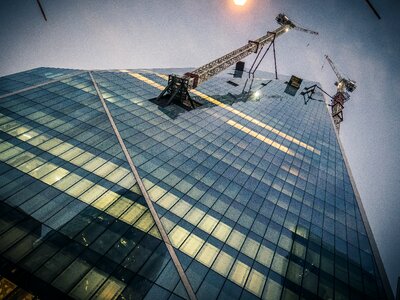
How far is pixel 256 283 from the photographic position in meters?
19.3

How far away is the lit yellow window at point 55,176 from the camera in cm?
2145

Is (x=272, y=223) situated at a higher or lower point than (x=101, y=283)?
lower

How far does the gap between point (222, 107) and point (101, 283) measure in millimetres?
37666

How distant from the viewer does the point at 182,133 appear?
114 ft

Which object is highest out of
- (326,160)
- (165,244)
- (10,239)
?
(10,239)

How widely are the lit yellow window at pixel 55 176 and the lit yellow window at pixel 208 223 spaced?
46.6 feet

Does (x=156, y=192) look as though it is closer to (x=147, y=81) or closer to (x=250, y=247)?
(x=250, y=247)

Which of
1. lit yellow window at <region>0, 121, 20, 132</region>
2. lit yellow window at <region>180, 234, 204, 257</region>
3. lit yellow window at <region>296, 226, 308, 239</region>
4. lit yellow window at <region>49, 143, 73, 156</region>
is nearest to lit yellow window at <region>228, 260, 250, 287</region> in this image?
lit yellow window at <region>180, 234, 204, 257</region>

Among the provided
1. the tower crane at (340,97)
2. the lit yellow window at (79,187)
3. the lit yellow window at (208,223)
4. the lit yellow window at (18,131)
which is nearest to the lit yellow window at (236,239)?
the lit yellow window at (208,223)

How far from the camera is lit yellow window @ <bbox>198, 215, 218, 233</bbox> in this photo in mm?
22250

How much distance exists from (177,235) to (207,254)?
3.09 meters

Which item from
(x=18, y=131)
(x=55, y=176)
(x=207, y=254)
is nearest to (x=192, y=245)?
(x=207, y=254)

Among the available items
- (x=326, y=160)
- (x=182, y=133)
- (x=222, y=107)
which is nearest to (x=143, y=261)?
(x=182, y=133)

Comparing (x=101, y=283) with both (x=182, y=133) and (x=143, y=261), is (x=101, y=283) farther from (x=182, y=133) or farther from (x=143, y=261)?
(x=182, y=133)
